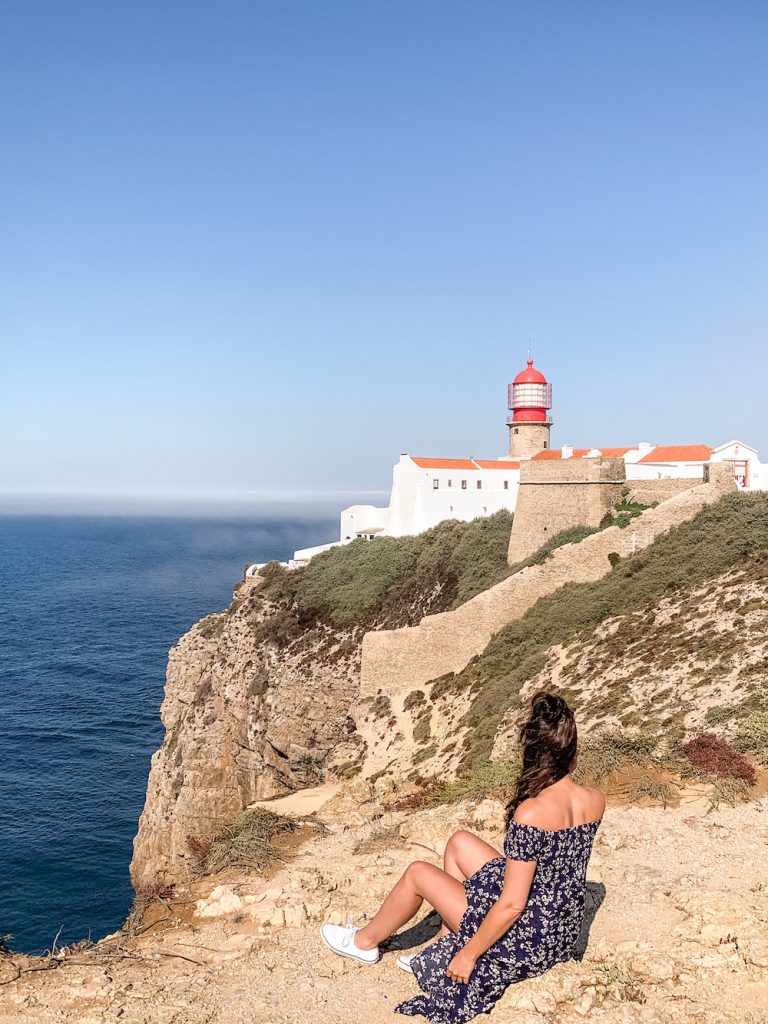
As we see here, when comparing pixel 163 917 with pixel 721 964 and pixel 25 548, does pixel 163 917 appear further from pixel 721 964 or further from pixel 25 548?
pixel 25 548

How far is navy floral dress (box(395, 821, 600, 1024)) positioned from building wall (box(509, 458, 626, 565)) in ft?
99.1

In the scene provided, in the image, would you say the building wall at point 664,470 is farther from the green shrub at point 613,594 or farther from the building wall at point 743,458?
the green shrub at point 613,594

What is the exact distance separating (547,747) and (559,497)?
31.6 meters

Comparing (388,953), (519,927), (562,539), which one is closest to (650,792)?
(388,953)

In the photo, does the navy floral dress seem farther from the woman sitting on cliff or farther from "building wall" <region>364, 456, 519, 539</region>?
"building wall" <region>364, 456, 519, 539</region>

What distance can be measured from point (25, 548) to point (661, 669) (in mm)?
177823

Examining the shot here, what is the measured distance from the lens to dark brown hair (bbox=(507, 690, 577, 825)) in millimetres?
4852

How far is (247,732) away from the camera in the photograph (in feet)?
115

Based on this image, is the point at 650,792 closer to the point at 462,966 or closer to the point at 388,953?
the point at 388,953

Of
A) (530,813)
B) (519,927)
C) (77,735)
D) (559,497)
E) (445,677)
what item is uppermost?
(559,497)

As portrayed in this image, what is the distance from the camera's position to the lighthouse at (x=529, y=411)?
51812 millimetres

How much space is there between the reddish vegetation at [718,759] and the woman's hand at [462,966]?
618 centimetres

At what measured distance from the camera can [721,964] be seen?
19.2 feet

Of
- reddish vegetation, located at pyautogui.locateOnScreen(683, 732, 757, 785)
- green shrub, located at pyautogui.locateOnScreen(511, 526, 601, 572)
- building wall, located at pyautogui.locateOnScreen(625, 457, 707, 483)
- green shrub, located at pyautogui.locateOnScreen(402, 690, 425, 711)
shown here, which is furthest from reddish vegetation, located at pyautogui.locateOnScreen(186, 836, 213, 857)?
building wall, located at pyautogui.locateOnScreen(625, 457, 707, 483)
